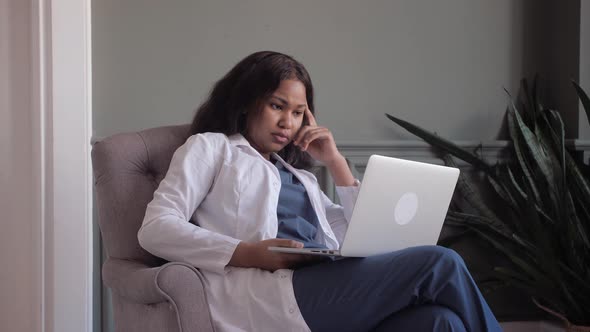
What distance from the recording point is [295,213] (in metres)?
2.01

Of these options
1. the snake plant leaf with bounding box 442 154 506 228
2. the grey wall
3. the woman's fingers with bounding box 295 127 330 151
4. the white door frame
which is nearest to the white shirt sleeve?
the woman's fingers with bounding box 295 127 330 151

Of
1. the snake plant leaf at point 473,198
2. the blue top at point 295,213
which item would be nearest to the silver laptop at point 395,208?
the blue top at point 295,213

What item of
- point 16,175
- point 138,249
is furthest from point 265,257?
point 16,175

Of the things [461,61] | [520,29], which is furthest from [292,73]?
[520,29]

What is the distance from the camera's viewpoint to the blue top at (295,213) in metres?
1.95

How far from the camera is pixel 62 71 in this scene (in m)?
2.54

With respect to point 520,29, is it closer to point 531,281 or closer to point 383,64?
point 383,64

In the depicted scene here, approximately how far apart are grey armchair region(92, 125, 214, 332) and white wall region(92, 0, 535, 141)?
581 mm

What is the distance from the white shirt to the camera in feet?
5.32

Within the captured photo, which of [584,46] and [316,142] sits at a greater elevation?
[584,46]

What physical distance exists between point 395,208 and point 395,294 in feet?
0.58

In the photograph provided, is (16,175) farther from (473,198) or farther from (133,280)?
(473,198)

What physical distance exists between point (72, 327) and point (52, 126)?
0.68 m

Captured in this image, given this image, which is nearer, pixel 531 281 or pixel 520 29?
pixel 531 281
